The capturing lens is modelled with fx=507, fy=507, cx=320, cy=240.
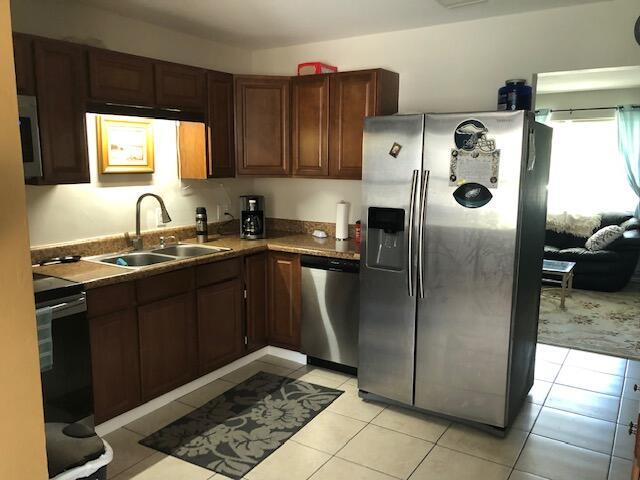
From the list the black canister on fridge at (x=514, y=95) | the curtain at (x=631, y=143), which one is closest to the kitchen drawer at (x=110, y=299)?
the black canister on fridge at (x=514, y=95)

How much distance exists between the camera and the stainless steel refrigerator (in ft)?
8.96

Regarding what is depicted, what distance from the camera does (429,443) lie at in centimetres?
285

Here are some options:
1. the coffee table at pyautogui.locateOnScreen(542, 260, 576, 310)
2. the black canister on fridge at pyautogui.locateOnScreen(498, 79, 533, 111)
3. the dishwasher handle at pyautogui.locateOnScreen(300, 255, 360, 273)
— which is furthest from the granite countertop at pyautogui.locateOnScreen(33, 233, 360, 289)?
the coffee table at pyautogui.locateOnScreen(542, 260, 576, 310)

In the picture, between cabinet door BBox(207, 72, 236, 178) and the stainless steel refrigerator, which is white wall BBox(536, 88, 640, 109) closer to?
the stainless steel refrigerator

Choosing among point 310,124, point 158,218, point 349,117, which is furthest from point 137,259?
point 349,117

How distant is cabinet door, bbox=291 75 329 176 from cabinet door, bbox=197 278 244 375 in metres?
1.06

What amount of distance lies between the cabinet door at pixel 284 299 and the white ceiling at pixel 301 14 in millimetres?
1663

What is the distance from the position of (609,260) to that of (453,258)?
424cm

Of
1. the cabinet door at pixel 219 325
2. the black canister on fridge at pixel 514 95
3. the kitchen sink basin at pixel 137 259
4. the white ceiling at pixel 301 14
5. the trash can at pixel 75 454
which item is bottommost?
the cabinet door at pixel 219 325

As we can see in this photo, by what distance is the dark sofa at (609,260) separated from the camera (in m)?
6.09

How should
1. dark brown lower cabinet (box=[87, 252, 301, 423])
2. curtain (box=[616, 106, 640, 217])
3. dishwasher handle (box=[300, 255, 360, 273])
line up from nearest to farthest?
dark brown lower cabinet (box=[87, 252, 301, 423]) → dishwasher handle (box=[300, 255, 360, 273]) → curtain (box=[616, 106, 640, 217])

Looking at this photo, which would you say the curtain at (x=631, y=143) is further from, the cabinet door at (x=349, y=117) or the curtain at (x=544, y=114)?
the cabinet door at (x=349, y=117)

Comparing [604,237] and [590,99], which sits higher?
[590,99]

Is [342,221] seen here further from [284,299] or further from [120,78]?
[120,78]
